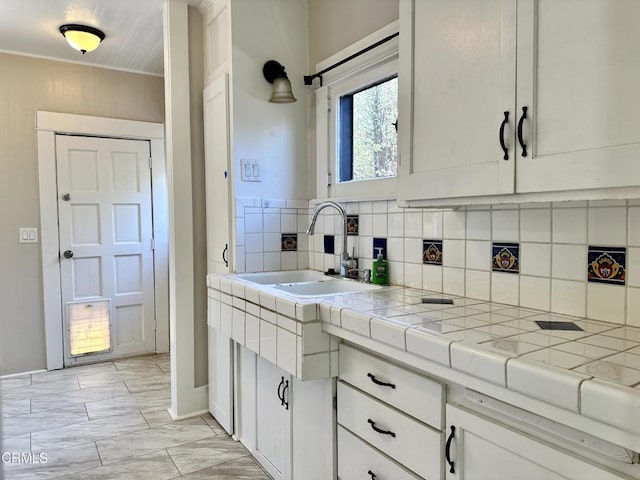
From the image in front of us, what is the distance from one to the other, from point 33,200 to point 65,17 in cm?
146

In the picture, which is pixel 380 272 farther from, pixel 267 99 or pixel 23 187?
pixel 23 187

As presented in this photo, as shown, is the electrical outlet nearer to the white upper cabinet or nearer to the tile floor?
the white upper cabinet

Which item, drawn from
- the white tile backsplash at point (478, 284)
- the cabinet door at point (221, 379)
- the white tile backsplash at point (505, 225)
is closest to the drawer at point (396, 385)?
the white tile backsplash at point (478, 284)

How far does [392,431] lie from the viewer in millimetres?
1246

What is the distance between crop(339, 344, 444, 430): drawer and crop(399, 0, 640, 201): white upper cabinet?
0.56 metres

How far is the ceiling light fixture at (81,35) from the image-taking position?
2868mm

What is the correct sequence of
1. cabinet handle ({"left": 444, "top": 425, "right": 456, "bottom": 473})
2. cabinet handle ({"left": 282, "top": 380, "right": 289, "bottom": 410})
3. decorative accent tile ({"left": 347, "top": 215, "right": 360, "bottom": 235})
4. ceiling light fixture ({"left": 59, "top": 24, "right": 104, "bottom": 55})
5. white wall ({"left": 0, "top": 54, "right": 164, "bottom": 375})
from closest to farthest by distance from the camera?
cabinet handle ({"left": 444, "top": 425, "right": 456, "bottom": 473})
cabinet handle ({"left": 282, "top": 380, "right": 289, "bottom": 410})
decorative accent tile ({"left": 347, "top": 215, "right": 360, "bottom": 235})
ceiling light fixture ({"left": 59, "top": 24, "right": 104, "bottom": 55})
white wall ({"left": 0, "top": 54, "right": 164, "bottom": 375})

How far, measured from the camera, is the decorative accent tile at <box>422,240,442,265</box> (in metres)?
1.73

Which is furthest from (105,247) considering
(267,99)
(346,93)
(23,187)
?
(346,93)

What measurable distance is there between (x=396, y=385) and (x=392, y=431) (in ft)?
0.44

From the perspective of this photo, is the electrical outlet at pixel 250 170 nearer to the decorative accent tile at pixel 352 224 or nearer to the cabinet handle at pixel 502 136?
the decorative accent tile at pixel 352 224

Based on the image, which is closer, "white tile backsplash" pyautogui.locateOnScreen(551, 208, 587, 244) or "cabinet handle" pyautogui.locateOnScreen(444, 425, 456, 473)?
"cabinet handle" pyautogui.locateOnScreen(444, 425, 456, 473)

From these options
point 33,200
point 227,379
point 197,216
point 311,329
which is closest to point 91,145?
point 33,200

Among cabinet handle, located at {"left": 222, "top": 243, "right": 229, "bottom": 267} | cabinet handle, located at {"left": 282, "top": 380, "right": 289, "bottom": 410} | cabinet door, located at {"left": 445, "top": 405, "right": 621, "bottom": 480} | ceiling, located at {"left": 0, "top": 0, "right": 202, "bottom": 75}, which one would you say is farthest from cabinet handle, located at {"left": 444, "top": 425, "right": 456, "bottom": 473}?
ceiling, located at {"left": 0, "top": 0, "right": 202, "bottom": 75}
